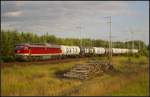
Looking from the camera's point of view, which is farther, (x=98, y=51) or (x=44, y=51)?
(x=98, y=51)

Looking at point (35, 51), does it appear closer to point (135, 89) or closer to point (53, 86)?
point (53, 86)

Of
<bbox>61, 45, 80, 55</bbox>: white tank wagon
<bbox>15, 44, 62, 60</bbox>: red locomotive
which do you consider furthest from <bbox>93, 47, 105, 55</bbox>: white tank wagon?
<bbox>15, 44, 62, 60</bbox>: red locomotive

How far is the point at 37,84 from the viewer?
25.9 meters

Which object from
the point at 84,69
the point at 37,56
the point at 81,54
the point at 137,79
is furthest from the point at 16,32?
the point at 137,79

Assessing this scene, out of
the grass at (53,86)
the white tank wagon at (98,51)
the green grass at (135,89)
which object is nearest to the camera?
the grass at (53,86)

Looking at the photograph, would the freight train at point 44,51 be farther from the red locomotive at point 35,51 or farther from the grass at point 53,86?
the grass at point 53,86

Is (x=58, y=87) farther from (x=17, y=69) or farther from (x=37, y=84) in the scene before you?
(x=17, y=69)

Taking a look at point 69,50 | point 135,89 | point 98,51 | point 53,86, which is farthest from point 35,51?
point 98,51

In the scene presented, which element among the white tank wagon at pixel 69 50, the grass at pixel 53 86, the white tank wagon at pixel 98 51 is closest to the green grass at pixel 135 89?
the grass at pixel 53 86

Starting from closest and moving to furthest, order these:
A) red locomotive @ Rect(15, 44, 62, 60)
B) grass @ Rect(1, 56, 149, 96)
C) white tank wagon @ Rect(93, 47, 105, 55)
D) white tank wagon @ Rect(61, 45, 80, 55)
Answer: grass @ Rect(1, 56, 149, 96) → red locomotive @ Rect(15, 44, 62, 60) → white tank wagon @ Rect(61, 45, 80, 55) → white tank wagon @ Rect(93, 47, 105, 55)

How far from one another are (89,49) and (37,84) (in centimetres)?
4580

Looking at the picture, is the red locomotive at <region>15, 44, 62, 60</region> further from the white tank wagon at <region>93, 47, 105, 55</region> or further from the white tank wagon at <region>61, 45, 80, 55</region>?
the white tank wagon at <region>93, 47, 105, 55</region>

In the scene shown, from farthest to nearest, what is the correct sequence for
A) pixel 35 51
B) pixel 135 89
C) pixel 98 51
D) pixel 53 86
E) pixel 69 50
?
pixel 98 51 → pixel 69 50 → pixel 35 51 → pixel 53 86 → pixel 135 89

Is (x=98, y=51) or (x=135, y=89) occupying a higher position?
(x=135, y=89)
